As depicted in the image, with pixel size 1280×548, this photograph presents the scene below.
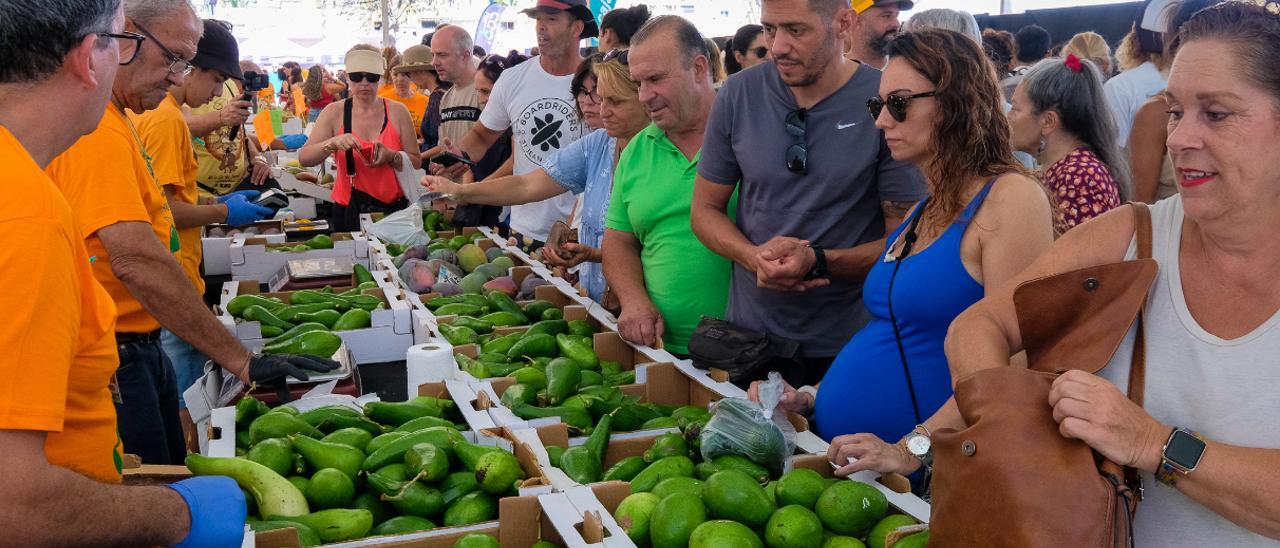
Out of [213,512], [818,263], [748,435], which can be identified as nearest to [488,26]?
[818,263]

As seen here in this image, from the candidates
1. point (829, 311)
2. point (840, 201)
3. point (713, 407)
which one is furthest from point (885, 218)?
point (713, 407)

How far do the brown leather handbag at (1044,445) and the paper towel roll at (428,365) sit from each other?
1763 mm

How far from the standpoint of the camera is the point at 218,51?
399 centimetres

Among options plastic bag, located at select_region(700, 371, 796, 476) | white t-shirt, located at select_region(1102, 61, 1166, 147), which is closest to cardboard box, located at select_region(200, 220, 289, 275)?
plastic bag, located at select_region(700, 371, 796, 476)

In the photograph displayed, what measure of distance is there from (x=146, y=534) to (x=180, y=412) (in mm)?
1900

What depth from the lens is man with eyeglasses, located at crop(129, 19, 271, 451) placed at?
356 cm

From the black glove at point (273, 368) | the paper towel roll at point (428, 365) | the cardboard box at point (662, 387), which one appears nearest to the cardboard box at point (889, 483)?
the cardboard box at point (662, 387)

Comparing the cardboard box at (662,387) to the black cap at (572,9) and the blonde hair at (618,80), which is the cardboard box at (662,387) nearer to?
the blonde hair at (618,80)

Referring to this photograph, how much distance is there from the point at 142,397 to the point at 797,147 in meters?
2.14

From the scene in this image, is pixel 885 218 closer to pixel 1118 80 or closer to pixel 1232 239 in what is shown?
pixel 1232 239

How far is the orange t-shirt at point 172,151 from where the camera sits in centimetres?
357

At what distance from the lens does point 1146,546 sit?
1529mm

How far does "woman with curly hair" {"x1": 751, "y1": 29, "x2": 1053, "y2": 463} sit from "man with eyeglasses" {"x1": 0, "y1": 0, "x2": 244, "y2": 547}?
140 centimetres

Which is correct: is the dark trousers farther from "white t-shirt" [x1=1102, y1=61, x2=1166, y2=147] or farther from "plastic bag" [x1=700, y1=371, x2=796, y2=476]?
"white t-shirt" [x1=1102, y1=61, x2=1166, y2=147]
